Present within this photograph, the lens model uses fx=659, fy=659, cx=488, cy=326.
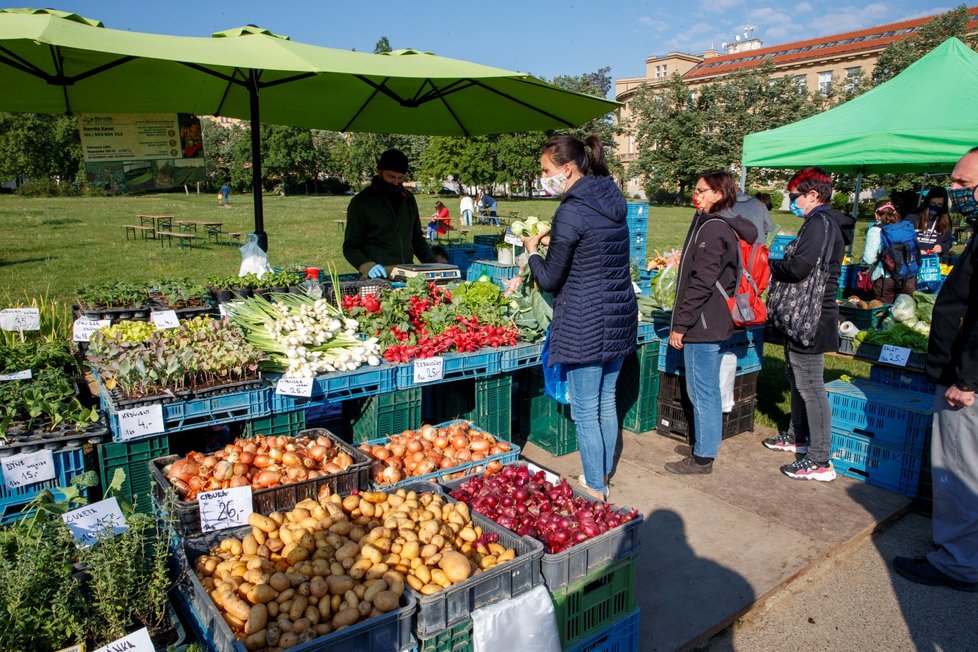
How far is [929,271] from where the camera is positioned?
8.25 metres

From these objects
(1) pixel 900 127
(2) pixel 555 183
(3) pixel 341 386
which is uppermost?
(1) pixel 900 127

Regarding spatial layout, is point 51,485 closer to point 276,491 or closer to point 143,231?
point 276,491

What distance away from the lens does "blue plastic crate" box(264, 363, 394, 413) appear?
3555 mm

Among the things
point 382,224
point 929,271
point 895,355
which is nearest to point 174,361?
point 382,224

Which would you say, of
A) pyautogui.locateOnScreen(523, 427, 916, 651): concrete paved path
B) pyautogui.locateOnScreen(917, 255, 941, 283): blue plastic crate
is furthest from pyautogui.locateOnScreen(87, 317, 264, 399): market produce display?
pyautogui.locateOnScreen(917, 255, 941, 283): blue plastic crate

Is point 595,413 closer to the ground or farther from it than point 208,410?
closer to the ground

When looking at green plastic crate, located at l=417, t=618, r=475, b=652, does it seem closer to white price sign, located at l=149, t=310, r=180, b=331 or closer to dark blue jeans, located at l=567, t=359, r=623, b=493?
dark blue jeans, located at l=567, t=359, r=623, b=493

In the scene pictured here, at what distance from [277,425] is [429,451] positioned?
0.83m

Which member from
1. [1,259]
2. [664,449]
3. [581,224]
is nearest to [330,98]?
[581,224]

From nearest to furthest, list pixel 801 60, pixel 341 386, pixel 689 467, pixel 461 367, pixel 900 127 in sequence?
pixel 341 386, pixel 461 367, pixel 689 467, pixel 900 127, pixel 801 60

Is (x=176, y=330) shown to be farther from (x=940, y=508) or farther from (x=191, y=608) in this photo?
(x=940, y=508)

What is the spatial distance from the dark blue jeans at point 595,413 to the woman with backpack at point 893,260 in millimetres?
6634

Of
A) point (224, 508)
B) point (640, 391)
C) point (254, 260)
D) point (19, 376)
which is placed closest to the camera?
point (224, 508)

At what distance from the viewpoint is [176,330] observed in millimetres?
3844
